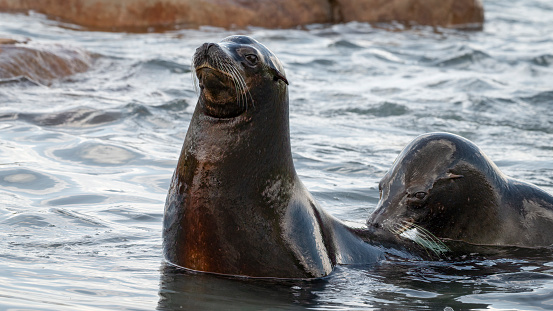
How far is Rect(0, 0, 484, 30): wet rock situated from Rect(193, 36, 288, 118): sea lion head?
1213cm

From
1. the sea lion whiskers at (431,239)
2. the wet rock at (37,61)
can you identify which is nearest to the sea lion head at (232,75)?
the sea lion whiskers at (431,239)

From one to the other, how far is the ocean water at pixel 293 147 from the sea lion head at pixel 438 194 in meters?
0.26

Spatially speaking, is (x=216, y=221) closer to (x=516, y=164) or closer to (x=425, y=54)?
(x=516, y=164)

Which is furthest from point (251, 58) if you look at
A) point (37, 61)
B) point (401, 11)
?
point (401, 11)

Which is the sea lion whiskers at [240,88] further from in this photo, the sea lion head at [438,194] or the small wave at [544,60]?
the small wave at [544,60]

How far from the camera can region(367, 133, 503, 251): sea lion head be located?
524 centimetres

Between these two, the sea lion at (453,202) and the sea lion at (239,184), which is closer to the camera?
the sea lion at (239,184)

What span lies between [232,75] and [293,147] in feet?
14.6

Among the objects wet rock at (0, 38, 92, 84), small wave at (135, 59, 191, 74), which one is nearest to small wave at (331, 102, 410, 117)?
small wave at (135, 59, 191, 74)

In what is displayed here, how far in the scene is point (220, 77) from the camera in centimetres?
431

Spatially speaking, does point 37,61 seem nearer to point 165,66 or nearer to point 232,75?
point 165,66

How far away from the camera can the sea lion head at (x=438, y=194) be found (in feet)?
17.2

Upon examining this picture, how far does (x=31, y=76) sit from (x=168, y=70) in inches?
90.0

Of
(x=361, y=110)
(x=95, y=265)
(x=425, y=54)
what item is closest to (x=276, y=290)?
(x=95, y=265)
